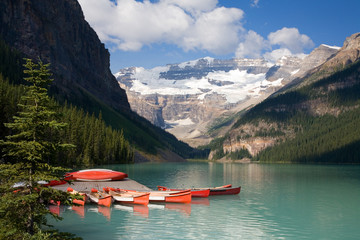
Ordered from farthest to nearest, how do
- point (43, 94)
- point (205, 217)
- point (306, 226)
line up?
point (205, 217), point (306, 226), point (43, 94)

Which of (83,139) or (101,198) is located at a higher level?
(83,139)

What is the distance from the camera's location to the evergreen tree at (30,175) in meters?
20.7

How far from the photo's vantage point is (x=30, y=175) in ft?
71.9

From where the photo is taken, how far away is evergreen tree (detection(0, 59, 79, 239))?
68.0 feet

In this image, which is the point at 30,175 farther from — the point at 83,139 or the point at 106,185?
the point at 83,139

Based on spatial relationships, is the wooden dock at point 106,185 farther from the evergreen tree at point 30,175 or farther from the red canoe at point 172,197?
the evergreen tree at point 30,175

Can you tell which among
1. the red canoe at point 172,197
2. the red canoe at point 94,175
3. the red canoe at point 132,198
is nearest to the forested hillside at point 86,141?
the red canoe at point 94,175

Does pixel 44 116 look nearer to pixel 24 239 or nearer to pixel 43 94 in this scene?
pixel 43 94

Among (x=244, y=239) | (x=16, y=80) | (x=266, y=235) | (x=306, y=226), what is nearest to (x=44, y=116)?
(x=244, y=239)

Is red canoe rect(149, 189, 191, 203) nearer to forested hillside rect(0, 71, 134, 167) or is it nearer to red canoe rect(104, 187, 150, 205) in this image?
red canoe rect(104, 187, 150, 205)

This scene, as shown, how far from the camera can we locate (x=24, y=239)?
20109 millimetres

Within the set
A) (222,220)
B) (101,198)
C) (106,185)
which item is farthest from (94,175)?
(222,220)

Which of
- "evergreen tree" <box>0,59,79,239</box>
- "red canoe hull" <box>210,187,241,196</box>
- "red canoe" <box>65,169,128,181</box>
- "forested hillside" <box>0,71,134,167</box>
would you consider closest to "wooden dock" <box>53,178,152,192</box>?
"red canoe" <box>65,169,128,181</box>

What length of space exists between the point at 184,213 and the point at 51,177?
28.8 meters
